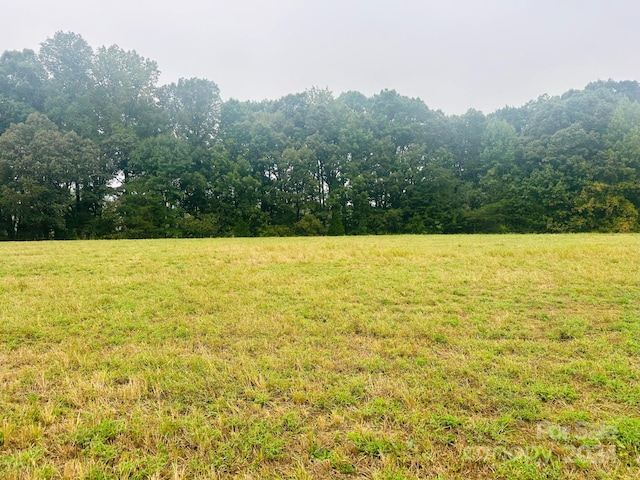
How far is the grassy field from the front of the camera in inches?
104

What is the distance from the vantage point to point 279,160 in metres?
36.9

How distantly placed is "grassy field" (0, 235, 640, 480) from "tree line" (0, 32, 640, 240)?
26.7m

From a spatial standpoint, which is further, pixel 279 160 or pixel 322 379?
pixel 279 160

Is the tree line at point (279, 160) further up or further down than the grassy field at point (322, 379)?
further up

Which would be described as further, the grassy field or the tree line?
the tree line

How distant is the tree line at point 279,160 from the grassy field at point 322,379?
87.7 ft

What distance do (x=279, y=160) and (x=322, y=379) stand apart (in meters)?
34.9

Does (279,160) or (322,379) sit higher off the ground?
(279,160)

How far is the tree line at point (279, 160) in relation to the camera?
3011 centimetres

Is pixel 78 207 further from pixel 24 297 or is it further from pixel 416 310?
pixel 416 310

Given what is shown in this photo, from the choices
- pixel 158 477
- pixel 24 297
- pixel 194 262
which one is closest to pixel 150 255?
pixel 194 262

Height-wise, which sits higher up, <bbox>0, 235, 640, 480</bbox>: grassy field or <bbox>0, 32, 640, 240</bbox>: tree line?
<bbox>0, 32, 640, 240</bbox>: tree line

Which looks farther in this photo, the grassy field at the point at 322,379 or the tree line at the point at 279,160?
the tree line at the point at 279,160

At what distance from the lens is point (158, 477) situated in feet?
8.16
